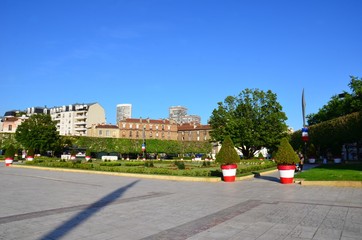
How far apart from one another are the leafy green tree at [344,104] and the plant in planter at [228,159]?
137 feet

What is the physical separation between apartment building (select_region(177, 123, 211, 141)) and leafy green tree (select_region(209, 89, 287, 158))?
66.3m

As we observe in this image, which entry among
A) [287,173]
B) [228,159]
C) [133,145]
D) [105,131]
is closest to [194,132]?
[105,131]

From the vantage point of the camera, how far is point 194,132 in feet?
409

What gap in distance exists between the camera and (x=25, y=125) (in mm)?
59312

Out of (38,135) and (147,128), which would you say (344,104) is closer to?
(38,135)

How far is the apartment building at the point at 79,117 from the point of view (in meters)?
124

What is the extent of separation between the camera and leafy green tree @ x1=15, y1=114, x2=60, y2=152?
189ft

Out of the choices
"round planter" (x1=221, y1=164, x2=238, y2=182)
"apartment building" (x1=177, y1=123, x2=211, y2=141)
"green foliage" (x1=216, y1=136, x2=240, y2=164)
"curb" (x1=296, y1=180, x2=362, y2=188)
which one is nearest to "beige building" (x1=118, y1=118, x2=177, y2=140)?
A: "apartment building" (x1=177, y1=123, x2=211, y2=141)

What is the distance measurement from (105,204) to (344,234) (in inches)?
288

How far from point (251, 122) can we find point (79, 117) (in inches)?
3606

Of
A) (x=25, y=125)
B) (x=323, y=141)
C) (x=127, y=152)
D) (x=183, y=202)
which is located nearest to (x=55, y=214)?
(x=183, y=202)

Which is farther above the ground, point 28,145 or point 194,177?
point 28,145

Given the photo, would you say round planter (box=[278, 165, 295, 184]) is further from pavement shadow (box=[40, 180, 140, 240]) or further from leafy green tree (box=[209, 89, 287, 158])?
leafy green tree (box=[209, 89, 287, 158])

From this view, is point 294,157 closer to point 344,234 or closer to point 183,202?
point 183,202
